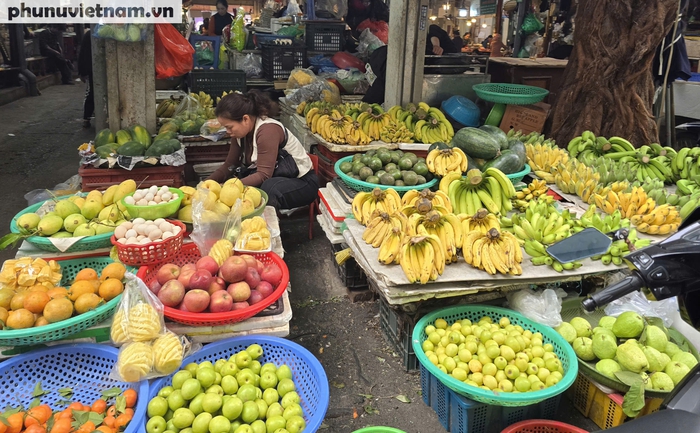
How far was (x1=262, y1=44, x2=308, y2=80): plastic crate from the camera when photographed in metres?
8.31

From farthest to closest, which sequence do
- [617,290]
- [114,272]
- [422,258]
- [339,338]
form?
[339,338]
[422,258]
[114,272]
[617,290]

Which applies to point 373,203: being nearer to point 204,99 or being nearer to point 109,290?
point 109,290

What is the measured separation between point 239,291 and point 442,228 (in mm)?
1337

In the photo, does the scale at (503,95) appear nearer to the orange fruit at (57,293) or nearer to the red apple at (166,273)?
the red apple at (166,273)

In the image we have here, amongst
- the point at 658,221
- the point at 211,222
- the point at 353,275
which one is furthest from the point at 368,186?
the point at 658,221

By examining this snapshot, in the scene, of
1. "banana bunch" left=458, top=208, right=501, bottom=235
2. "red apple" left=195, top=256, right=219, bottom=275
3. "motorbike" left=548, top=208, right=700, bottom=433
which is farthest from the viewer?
"banana bunch" left=458, top=208, right=501, bottom=235

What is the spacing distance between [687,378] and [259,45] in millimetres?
8743

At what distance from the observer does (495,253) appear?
3006 mm

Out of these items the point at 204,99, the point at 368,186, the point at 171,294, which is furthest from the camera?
the point at 204,99

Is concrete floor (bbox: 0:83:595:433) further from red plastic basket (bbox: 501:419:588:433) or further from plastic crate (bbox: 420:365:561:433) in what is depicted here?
red plastic basket (bbox: 501:419:588:433)

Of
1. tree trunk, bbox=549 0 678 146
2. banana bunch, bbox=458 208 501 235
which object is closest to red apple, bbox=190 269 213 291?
banana bunch, bbox=458 208 501 235

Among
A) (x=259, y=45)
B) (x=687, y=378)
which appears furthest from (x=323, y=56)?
(x=687, y=378)

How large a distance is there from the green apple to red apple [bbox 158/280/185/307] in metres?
0.57

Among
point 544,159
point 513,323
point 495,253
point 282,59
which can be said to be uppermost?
point 282,59
